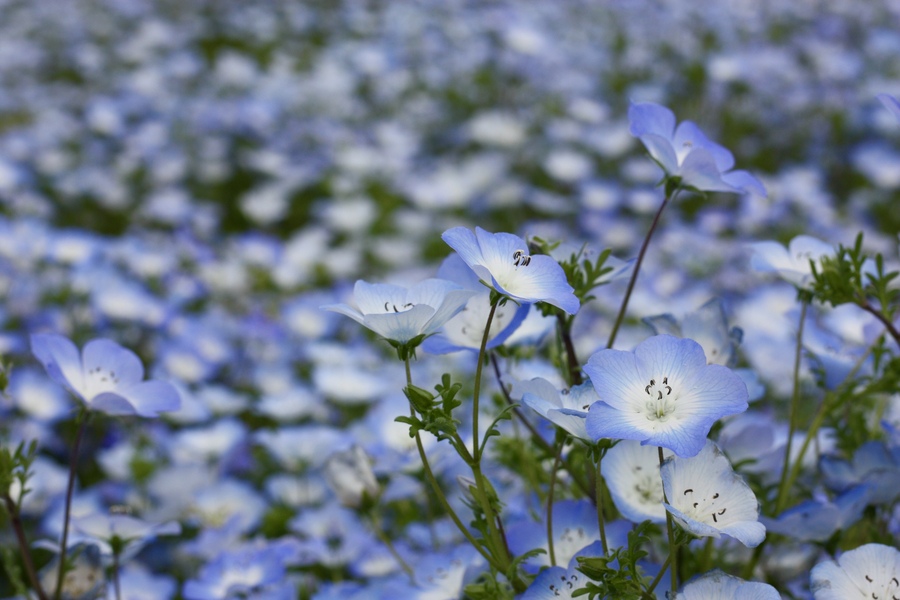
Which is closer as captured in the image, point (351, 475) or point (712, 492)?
point (712, 492)

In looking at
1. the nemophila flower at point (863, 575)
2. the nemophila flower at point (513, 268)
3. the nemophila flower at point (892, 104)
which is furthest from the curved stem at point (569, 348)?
the nemophila flower at point (892, 104)

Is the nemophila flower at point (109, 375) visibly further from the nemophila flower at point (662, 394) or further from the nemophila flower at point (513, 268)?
the nemophila flower at point (662, 394)

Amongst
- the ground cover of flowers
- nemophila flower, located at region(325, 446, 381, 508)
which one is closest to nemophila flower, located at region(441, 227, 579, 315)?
the ground cover of flowers

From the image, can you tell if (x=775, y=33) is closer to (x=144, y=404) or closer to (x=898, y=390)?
(x=898, y=390)

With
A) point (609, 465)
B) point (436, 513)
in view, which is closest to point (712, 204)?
A: point (436, 513)

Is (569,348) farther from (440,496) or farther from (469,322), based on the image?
(440,496)

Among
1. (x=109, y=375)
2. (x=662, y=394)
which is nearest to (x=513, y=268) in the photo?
(x=662, y=394)

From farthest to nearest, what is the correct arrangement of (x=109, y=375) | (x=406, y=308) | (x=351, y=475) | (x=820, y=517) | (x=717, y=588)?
1. (x=351, y=475)
2. (x=109, y=375)
3. (x=820, y=517)
4. (x=406, y=308)
5. (x=717, y=588)
